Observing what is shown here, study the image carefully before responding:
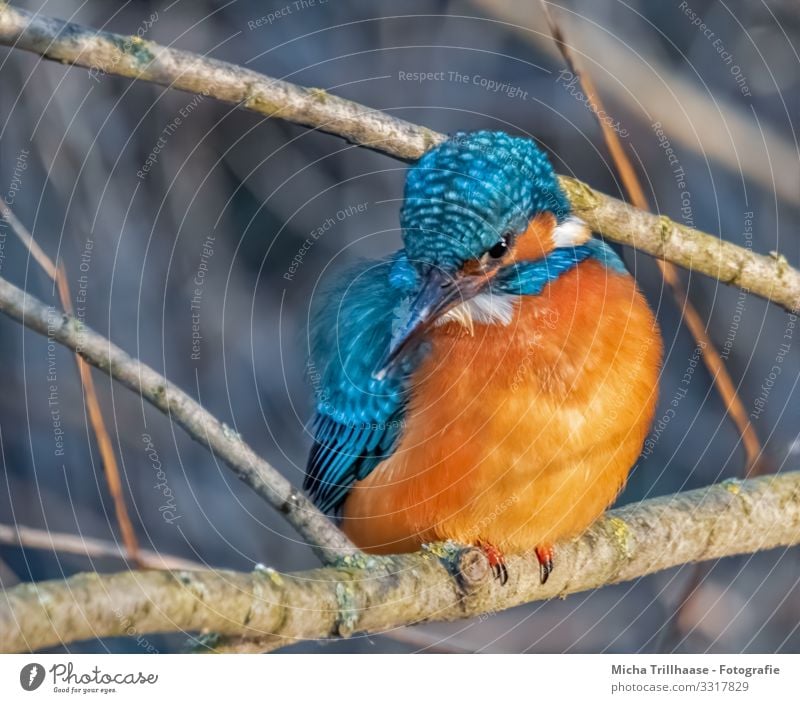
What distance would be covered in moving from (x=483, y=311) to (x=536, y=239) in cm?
14

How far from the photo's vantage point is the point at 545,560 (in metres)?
1.53

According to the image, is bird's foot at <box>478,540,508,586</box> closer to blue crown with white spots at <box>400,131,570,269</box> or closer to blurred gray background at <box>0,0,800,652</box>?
blurred gray background at <box>0,0,800,652</box>

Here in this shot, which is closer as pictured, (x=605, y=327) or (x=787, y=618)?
(x=605, y=327)

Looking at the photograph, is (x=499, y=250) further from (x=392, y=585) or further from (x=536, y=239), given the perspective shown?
(x=392, y=585)

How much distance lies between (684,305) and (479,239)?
46 centimetres

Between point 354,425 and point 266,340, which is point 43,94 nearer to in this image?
point 266,340

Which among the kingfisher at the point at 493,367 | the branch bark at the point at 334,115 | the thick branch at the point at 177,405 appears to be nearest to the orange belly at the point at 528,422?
the kingfisher at the point at 493,367

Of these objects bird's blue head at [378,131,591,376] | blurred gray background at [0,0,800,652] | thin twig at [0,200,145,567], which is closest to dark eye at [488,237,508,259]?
bird's blue head at [378,131,591,376]

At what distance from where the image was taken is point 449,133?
1495mm

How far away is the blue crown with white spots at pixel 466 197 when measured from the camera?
1344 mm

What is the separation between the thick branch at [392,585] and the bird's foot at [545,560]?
1 cm

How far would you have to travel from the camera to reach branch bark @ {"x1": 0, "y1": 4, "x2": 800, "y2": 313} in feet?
4.44
